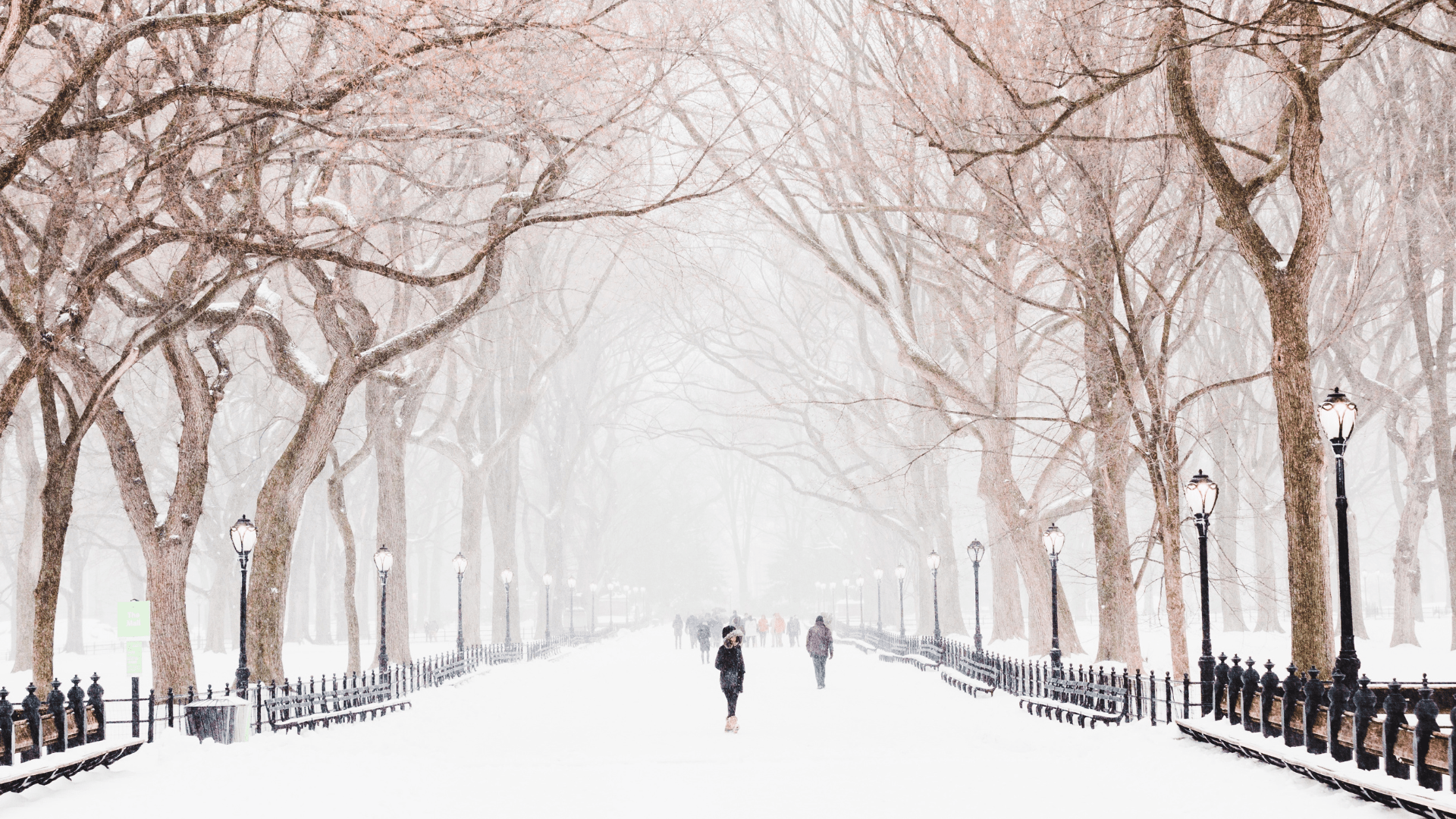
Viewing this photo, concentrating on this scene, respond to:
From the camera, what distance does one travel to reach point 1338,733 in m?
9.99

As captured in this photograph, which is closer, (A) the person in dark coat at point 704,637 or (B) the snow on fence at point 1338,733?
(B) the snow on fence at point 1338,733

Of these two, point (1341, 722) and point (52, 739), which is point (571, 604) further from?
point (1341, 722)

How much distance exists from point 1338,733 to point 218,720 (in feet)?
37.0

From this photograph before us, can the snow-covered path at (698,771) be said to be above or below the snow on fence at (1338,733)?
below

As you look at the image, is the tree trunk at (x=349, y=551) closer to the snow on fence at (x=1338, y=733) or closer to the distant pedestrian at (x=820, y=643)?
the distant pedestrian at (x=820, y=643)

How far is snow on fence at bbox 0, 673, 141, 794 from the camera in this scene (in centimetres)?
1049

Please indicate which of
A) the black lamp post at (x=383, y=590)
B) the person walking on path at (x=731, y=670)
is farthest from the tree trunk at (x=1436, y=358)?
the black lamp post at (x=383, y=590)

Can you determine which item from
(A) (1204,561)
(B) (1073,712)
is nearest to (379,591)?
(B) (1073,712)

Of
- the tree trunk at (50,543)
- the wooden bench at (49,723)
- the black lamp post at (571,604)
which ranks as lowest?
the black lamp post at (571,604)

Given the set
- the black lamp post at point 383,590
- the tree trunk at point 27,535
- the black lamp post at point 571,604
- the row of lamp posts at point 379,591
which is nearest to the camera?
the row of lamp posts at point 379,591

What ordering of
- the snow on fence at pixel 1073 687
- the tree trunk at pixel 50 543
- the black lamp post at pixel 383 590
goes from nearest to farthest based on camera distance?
1. the snow on fence at pixel 1073 687
2. the tree trunk at pixel 50 543
3. the black lamp post at pixel 383 590

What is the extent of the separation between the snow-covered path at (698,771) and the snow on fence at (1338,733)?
20 centimetres

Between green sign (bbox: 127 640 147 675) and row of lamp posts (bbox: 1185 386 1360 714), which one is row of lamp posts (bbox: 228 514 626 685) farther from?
row of lamp posts (bbox: 1185 386 1360 714)

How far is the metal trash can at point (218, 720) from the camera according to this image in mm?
15000
